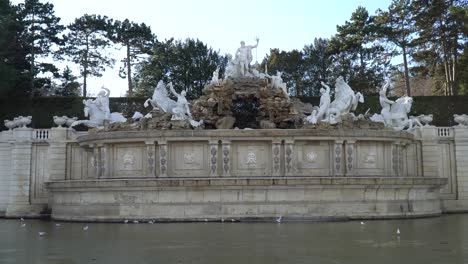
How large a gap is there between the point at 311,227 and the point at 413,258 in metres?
7.78

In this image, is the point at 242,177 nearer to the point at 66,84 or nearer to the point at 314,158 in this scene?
the point at 314,158

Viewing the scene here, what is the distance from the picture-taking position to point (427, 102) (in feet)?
147

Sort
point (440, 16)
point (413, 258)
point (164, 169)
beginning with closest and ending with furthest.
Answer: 1. point (413, 258)
2. point (164, 169)
3. point (440, 16)

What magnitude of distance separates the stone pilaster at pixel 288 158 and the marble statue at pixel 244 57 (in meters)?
7.28

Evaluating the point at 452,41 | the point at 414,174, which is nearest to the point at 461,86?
the point at 452,41

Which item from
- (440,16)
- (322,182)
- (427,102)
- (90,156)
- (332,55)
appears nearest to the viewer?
(322,182)

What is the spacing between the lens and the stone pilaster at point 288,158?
27031 mm

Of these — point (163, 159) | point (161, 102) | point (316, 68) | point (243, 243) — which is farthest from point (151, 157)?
point (316, 68)

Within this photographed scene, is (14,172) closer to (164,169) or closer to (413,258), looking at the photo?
(164,169)

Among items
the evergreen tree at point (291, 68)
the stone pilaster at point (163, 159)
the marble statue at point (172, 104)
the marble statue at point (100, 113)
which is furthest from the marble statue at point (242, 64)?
the evergreen tree at point (291, 68)

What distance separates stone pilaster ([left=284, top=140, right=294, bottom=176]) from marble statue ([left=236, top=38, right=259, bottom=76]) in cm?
728

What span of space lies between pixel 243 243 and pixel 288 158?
11866 millimetres

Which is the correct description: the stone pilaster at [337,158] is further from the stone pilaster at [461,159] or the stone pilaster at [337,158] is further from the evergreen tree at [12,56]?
the evergreen tree at [12,56]

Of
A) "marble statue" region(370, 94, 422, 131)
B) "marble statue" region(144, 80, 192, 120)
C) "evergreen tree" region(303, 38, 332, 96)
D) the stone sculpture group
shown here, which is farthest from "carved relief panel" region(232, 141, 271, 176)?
"evergreen tree" region(303, 38, 332, 96)
